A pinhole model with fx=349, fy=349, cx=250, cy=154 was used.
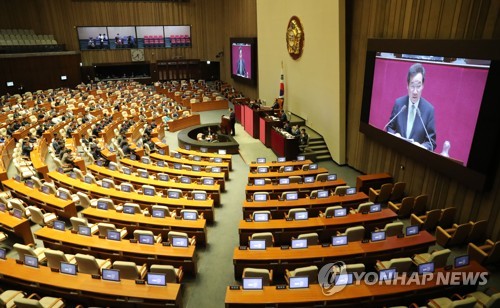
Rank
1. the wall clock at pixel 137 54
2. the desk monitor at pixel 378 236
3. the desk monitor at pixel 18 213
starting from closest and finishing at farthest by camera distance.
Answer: the desk monitor at pixel 378 236 → the desk monitor at pixel 18 213 → the wall clock at pixel 137 54

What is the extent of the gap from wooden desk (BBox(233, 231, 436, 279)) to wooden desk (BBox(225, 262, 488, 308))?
3.06 feet

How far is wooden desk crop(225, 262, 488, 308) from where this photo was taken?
5340 mm

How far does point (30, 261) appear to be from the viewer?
6.36 meters

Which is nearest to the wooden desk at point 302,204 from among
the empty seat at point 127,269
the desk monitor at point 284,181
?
the desk monitor at point 284,181

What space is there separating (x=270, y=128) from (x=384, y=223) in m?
8.36

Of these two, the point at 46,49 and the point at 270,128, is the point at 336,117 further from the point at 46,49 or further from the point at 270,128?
the point at 46,49

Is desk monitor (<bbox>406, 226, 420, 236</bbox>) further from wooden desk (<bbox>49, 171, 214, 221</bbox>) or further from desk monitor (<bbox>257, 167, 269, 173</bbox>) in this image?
desk monitor (<bbox>257, 167, 269, 173</bbox>)

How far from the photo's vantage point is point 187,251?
688 cm

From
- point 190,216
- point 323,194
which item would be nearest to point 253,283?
point 190,216

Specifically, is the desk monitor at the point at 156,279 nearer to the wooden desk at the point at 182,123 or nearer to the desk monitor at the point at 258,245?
the desk monitor at the point at 258,245

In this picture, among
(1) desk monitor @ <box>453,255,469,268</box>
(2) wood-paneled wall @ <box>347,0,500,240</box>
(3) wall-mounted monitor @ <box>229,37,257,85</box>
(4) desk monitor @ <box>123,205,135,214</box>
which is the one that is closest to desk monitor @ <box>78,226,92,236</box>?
(4) desk monitor @ <box>123,205,135,214</box>

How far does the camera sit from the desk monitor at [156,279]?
574 cm

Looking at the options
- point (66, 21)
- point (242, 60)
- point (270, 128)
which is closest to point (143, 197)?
point (270, 128)

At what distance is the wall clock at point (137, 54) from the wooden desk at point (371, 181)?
26638 mm
